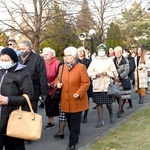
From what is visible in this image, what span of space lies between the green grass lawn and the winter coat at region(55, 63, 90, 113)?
750 mm

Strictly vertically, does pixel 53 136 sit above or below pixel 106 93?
below

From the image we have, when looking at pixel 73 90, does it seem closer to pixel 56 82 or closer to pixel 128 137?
pixel 56 82

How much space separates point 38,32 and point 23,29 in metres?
1.17

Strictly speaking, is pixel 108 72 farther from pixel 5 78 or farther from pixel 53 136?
pixel 5 78

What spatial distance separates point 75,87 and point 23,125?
2038mm

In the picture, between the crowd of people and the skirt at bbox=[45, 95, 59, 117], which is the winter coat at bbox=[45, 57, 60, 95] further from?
the skirt at bbox=[45, 95, 59, 117]

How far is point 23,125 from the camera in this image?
390 cm

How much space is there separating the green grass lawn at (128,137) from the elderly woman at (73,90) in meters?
0.42

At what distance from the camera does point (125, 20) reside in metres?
42.7

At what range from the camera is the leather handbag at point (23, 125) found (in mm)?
3896

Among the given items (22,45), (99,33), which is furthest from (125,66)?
(99,33)

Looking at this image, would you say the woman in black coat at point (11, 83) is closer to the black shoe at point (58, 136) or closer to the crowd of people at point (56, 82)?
the crowd of people at point (56, 82)

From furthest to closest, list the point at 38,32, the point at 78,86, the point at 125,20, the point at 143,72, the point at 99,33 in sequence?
the point at 125,20
the point at 99,33
the point at 38,32
the point at 143,72
the point at 78,86

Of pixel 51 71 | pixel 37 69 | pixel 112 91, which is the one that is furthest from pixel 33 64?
pixel 112 91
